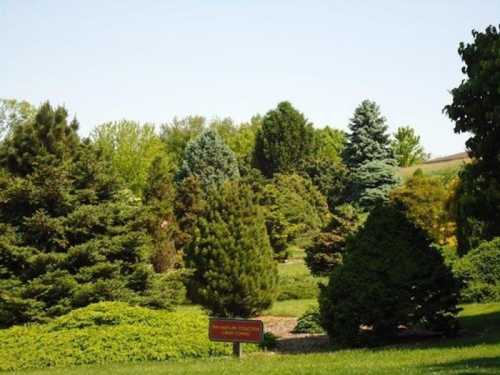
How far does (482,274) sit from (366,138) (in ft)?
123

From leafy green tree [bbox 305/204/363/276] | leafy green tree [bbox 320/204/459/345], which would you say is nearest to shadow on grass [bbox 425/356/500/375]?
leafy green tree [bbox 320/204/459/345]

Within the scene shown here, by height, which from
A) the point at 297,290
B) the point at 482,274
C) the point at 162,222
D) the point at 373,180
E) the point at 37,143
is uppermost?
the point at 373,180

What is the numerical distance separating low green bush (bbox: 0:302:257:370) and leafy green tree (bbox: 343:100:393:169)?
43.4m

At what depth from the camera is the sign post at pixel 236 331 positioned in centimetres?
1639

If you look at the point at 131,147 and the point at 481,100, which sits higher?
the point at 131,147

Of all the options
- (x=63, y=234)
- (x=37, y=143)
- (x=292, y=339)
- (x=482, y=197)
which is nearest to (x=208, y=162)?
(x=37, y=143)

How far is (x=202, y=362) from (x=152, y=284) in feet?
24.6

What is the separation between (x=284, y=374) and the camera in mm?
12234

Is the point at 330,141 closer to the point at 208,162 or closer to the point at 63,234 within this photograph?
the point at 208,162

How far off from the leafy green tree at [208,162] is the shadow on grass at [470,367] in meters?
55.1

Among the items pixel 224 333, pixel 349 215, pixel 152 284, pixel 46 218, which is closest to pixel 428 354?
pixel 224 333

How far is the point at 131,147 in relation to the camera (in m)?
73.6

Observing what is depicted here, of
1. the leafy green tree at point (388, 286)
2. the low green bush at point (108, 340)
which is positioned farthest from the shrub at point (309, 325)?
the leafy green tree at point (388, 286)

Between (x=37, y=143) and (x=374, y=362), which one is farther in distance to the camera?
(x=37, y=143)
